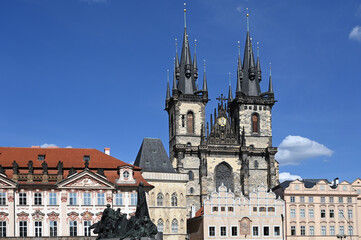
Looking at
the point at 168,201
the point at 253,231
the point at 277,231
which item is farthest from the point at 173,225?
the point at 277,231

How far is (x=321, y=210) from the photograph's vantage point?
3172 inches

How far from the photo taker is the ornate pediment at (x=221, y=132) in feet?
310

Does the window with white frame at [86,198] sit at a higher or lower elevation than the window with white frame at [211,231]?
higher

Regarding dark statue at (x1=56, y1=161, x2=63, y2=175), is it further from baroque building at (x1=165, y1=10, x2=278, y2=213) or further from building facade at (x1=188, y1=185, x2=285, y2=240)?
baroque building at (x1=165, y1=10, x2=278, y2=213)

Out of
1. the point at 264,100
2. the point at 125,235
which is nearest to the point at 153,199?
the point at 264,100

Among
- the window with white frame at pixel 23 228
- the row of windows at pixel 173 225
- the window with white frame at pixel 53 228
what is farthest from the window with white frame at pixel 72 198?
the row of windows at pixel 173 225

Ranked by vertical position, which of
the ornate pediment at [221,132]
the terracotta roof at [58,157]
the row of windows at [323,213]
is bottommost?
the row of windows at [323,213]

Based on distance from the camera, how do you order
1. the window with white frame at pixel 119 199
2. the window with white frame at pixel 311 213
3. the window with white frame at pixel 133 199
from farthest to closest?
1. the window with white frame at pixel 311 213
2. the window with white frame at pixel 133 199
3. the window with white frame at pixel 119 199

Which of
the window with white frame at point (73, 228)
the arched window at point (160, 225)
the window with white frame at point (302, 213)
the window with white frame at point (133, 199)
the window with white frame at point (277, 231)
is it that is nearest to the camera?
the window with white frame at point (73, 228)

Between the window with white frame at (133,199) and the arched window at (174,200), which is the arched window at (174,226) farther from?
the window with white frame at (133,199)

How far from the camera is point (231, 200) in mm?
75625

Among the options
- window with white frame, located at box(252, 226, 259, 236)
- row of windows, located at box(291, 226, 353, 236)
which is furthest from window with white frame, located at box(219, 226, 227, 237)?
row of windows, located at box(291, 226, 353, 236)

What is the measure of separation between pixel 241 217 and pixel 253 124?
994 inches

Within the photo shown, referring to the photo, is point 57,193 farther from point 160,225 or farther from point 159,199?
point 159,199
